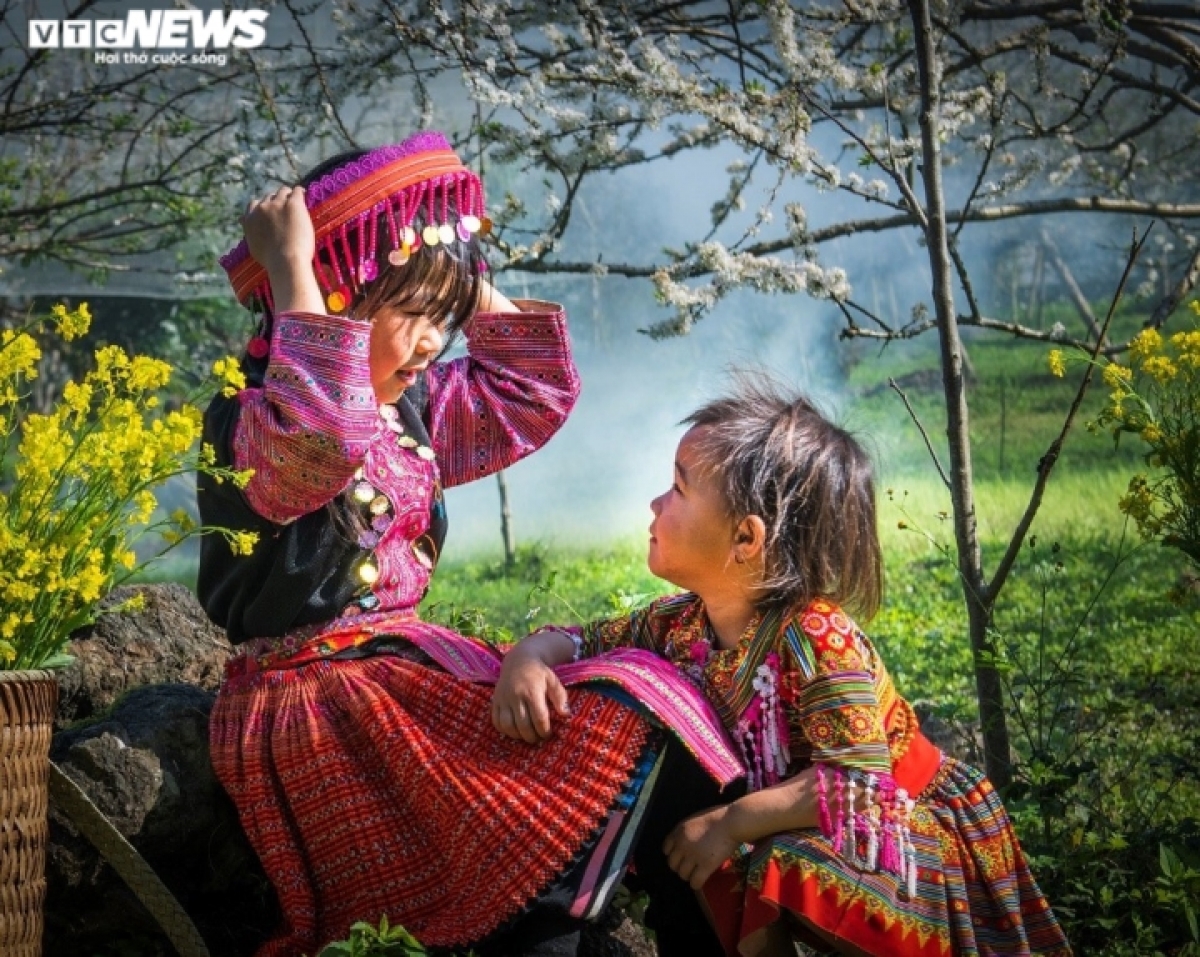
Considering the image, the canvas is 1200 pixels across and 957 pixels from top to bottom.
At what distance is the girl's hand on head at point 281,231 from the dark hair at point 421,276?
7cm

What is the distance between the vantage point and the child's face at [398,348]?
2225 millimetres

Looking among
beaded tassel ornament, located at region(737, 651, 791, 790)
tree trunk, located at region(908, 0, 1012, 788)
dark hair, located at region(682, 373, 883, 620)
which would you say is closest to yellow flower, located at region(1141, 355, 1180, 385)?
tree trunk, located at region(908, 0, 1012, 788)

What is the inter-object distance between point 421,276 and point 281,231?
0.23 metres

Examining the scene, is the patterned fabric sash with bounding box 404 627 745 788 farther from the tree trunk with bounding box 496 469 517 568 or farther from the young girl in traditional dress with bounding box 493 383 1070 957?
the tree trunk with bounding box 496 469 517 568

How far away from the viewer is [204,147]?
505 centimetres

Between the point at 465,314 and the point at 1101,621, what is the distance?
2.48 meters

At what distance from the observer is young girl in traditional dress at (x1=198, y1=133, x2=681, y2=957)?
6.18ft

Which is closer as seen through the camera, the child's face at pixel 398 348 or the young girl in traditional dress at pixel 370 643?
the young girl in traditional dress at pixel 370 643

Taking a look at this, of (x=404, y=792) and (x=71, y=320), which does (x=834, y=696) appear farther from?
(x=71, y=320)

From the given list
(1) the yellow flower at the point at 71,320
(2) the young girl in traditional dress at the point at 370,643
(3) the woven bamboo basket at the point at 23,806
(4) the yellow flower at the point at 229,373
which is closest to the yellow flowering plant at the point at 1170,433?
(2) the young girl in traditional dress at the point at 370,643

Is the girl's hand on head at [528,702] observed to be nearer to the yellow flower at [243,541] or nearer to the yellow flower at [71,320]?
the yellow flower at [243,541]

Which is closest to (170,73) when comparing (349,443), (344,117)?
(344,117)

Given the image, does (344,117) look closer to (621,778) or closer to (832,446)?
(832,446)

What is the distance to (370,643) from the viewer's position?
7.24ft
